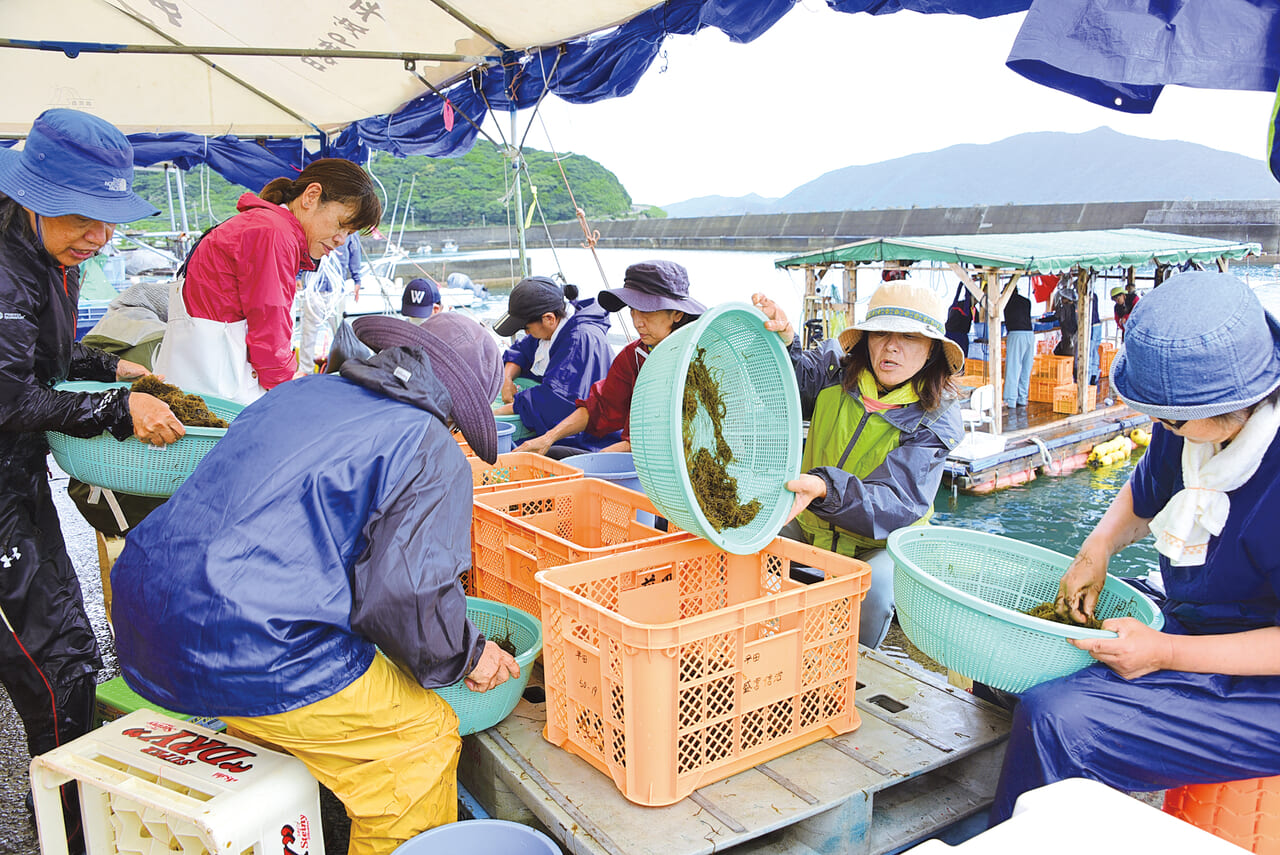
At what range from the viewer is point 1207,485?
1.70 metres

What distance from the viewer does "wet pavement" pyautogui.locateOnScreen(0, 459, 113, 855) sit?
241cm

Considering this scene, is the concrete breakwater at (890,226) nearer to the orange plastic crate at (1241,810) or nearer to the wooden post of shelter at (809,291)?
the wooden post of shelter at (809,291)

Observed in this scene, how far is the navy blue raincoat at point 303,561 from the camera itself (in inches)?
60.5

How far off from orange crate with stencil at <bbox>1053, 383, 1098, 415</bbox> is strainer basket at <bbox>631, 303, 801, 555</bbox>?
1235 cm

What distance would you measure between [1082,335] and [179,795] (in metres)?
13.8

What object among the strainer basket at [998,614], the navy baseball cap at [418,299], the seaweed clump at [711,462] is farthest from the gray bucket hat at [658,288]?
the navy baseball cap at [418,299]

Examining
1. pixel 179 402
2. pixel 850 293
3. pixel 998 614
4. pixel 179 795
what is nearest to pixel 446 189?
pixel 850 293

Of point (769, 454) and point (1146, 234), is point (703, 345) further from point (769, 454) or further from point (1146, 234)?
point (1146, 234)

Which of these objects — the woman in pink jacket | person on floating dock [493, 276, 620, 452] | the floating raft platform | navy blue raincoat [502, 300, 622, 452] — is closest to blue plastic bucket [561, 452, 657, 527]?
person on floating dock [493, 276, 620, 452]

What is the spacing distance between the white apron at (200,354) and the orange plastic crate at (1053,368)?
13.6 m

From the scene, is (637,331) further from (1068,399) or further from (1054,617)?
(1068,399)

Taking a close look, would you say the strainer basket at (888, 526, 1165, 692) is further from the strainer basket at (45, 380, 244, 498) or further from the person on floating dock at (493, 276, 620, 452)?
the person on floating dock at (493, 276, 620, 452)

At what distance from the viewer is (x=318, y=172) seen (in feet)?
10.0

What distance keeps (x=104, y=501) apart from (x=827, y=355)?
2757 mm
